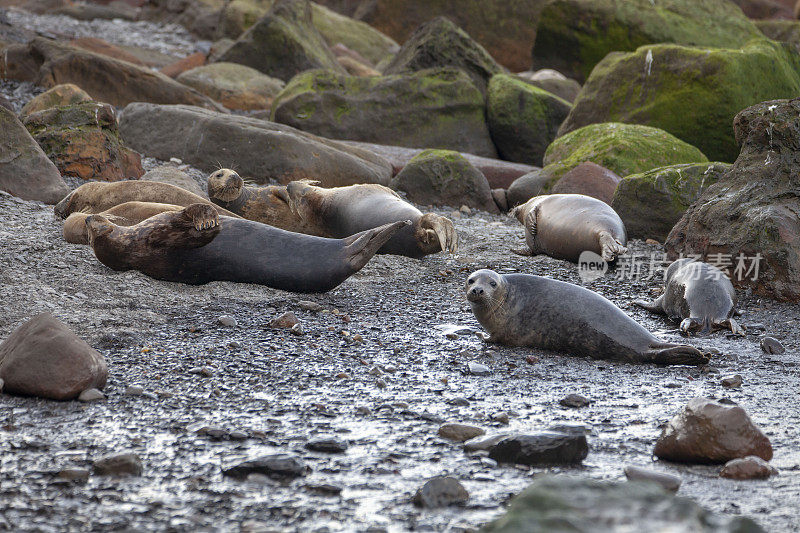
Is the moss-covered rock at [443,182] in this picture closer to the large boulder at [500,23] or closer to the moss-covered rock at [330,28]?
the moss-covered rock at [330,28]

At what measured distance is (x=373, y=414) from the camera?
10.2 ft

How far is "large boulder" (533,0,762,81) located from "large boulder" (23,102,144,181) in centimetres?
1048

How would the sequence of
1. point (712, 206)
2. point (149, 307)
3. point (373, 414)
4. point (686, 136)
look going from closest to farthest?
point (373, 414), point (149, 307), point (712, 206), point (686, 136)

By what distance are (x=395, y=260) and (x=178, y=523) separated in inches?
163

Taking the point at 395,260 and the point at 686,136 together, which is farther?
the point at 686,136

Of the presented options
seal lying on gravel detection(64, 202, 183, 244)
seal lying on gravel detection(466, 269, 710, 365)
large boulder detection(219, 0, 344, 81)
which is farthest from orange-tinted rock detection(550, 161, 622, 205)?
large boulder detection(219, 0, 344, 81)

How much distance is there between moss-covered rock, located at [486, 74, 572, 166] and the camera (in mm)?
11305

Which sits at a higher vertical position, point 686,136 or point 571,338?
point 686,136

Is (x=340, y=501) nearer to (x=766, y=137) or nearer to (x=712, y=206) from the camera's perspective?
(x=712, y=206)

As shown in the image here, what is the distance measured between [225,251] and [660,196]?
3921 mm

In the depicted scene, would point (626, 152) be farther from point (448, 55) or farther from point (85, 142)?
point (85, 142)

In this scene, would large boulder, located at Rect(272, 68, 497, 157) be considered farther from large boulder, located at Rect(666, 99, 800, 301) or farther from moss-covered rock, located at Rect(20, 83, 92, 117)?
large boulder, located at Rect(666, 99, 800, 301)

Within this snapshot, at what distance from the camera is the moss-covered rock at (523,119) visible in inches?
445

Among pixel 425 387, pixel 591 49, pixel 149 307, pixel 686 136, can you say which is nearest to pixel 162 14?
pixel 591 49
